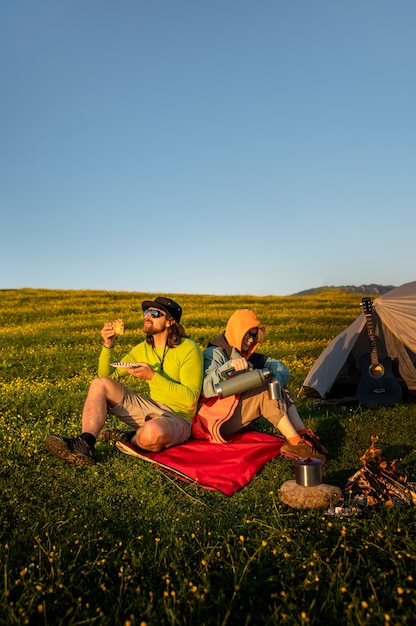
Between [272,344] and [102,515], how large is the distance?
16.8m

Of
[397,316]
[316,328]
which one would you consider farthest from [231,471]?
[316,328]

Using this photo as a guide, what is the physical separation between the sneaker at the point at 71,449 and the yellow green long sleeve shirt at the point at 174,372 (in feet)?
3.54

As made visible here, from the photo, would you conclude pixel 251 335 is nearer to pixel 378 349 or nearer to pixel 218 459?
pixel 218 459

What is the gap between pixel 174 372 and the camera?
26.8 ft

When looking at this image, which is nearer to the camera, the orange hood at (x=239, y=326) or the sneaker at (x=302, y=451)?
the sneaker at (x=302, y=451)

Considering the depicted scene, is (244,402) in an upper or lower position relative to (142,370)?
lower

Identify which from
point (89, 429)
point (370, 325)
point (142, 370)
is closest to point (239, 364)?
point (142, 370)

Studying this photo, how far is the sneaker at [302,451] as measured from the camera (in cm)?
780

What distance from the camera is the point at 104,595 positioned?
15.6 feet

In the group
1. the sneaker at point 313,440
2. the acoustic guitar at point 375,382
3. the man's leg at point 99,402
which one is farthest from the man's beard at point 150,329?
the acoustic guitar at point 375,382

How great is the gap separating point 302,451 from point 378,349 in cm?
561

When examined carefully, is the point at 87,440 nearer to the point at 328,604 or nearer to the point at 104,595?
the point at 104,595

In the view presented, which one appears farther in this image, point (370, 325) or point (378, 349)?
point (378, 349)

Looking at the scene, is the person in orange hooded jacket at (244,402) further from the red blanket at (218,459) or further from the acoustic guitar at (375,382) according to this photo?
the acoustic guitar at (375,382)
